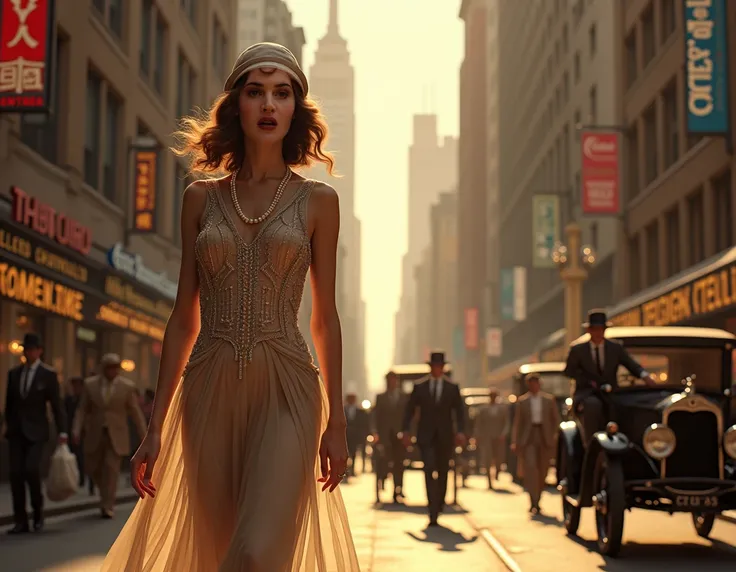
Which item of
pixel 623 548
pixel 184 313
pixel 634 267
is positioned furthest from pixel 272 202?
pixel 634 267

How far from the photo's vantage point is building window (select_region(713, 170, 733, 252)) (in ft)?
96.5

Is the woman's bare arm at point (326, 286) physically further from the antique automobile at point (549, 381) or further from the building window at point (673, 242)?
the building window at point (673, 242)

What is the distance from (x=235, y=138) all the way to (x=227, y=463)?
1.16 m

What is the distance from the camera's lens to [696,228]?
109ft

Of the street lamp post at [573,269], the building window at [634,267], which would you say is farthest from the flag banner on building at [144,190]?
the building window at [634,267]

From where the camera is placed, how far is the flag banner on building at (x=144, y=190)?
31609 millimetres

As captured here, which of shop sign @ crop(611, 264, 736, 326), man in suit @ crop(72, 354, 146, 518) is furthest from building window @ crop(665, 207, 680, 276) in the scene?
man in suit @ crop(72, 354, 146, 518)

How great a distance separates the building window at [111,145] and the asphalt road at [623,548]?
16.2 m

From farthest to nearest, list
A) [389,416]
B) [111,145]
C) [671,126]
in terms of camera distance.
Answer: [671,126] → [111,145] → [389,416]

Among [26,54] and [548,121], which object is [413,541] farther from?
[548,121]

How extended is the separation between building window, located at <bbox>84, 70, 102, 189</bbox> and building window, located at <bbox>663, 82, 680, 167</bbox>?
1587cm

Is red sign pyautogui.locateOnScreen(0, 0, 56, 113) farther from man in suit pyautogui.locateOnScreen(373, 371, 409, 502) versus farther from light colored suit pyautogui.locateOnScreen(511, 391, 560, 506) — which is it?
light colored suit pyautogui.locateOnScreen(511, 391, 560, 506)

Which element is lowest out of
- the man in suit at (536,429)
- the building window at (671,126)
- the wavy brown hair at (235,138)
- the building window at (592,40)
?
the man in suit at (536,429)

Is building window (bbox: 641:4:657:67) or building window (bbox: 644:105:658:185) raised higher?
building window (bbox: 641:4:657:67)
